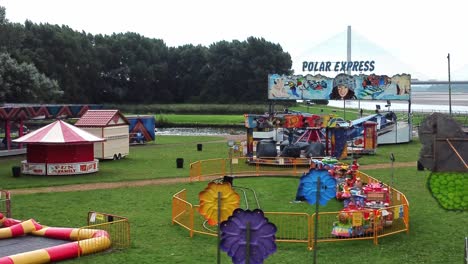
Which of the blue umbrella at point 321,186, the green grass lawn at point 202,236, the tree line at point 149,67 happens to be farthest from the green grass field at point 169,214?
the tree line at point 149,67

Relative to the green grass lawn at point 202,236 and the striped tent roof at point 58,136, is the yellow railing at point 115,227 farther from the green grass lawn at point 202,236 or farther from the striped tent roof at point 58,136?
the striped tent roof at point 58,136

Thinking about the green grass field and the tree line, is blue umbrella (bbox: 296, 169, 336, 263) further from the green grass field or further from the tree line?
the tree line

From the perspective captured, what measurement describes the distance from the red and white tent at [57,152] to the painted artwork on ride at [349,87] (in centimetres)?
Answer: 2229

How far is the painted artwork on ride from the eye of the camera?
51.2 m

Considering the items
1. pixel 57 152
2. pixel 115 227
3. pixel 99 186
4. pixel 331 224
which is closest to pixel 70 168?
pixel 57 152

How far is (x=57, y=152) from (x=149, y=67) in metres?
82.1

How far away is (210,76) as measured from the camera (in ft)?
382

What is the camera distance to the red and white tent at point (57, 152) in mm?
33562

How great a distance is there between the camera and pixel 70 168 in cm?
3388

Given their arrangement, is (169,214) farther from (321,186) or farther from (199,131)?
(199,131)

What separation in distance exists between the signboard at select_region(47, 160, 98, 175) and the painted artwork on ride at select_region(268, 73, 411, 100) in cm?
2208

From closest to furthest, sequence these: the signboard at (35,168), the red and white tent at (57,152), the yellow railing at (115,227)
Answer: the yellow railing at (115,227) < the red and white tent at (57,152) < the signboard at (35,168)

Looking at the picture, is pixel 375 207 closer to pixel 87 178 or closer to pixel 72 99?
pixel 87 178

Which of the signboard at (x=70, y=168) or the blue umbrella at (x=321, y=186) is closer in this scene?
the blue umbrella at (x=321, y=186)
